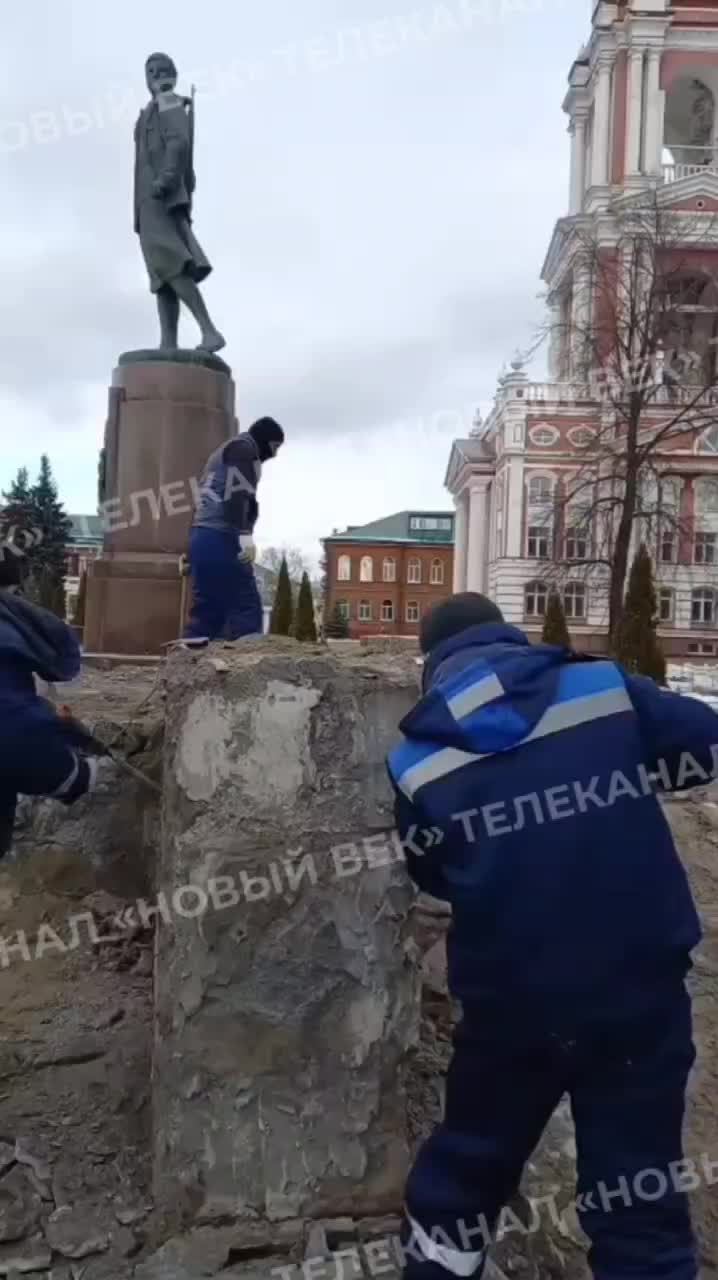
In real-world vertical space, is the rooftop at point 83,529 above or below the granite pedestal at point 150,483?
above

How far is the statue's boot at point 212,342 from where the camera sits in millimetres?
8906

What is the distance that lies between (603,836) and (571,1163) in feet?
4.19

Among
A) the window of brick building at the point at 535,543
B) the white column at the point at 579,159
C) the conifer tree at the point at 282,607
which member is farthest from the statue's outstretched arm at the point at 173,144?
the white column at the point at 579,159

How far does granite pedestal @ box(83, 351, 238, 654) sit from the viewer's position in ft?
26.6

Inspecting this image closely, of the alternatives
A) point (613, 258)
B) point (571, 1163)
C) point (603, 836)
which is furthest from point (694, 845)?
point (613, 258)

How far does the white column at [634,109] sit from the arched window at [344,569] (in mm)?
26257

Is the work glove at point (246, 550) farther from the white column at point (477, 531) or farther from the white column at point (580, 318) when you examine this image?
the white column at point (477, 531)

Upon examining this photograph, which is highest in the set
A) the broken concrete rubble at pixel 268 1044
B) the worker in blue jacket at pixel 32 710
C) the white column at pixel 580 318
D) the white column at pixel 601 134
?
the white column at pixel 601 134

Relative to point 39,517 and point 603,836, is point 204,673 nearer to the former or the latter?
point 603,836

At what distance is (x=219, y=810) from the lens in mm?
2545

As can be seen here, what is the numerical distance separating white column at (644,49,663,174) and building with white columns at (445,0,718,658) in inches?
1.3

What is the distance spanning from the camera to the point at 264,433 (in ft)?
17.7

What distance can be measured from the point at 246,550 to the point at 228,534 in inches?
12.3

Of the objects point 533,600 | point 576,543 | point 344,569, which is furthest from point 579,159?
point 344,569
